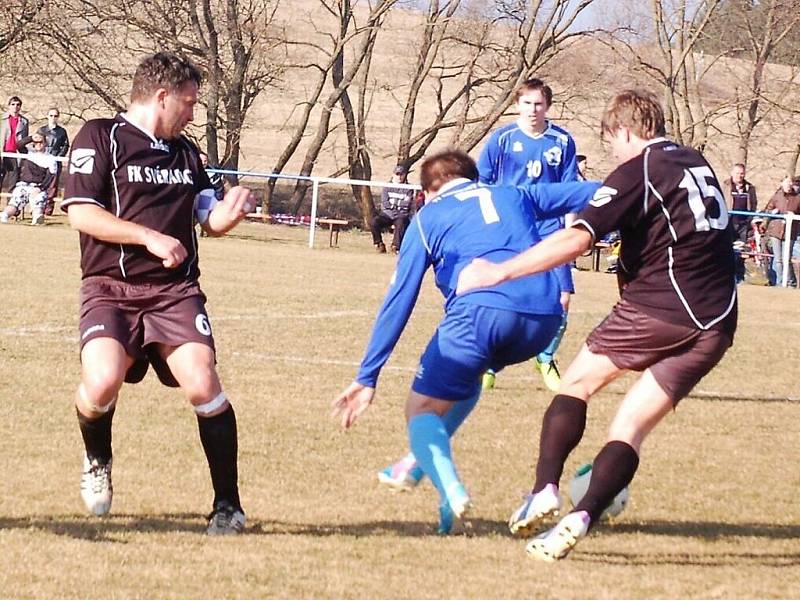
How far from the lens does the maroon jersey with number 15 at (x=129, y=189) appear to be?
5.35 meters

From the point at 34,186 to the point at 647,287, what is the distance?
20.8m

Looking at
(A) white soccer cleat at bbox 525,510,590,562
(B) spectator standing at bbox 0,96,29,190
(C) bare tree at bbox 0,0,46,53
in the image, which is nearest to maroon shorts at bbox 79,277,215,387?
(A) white soccer cleat at bbox 525,510,590,562

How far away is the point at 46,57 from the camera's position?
2912 cm

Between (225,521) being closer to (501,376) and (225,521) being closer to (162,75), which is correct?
(162,75)

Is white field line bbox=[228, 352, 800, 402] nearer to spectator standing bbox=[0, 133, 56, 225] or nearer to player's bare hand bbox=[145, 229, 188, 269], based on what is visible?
player's bare hand bbox=[145, 229, 188, 269]

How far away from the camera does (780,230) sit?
22.5 metres

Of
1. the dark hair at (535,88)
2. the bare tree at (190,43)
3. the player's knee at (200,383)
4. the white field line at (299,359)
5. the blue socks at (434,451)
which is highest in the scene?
the bare tree at (190,43)

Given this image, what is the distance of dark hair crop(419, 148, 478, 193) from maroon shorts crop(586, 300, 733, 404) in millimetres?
896

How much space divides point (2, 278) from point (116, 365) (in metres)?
9.80

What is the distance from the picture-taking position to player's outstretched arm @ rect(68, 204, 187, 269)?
515 centimetres

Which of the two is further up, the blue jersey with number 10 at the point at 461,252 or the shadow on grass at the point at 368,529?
the blue jersey with number 10 at the point at 461,252

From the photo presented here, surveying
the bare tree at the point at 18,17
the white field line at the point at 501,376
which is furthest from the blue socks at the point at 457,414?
the bare tree at the point at 18,17

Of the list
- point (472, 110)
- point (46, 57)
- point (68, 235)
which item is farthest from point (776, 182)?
point (68, 235)

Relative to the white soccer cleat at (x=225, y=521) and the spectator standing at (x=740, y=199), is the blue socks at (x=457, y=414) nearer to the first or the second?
the white soccer cleat at (x=225, y=521)
